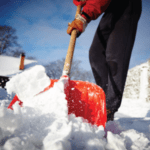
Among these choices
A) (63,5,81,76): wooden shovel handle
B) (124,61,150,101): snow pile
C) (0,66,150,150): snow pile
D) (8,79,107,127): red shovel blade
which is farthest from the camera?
(124,61,150,101): snow pile

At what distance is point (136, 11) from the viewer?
4.41ft

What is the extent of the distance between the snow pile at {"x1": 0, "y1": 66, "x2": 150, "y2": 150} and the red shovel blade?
17cm

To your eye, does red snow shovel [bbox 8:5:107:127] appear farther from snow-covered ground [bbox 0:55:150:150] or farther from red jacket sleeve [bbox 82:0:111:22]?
red jacket sleeve [bbox 82:0:111:22]

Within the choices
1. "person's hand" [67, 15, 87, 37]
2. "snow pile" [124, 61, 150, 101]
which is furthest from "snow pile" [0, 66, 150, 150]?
"snow pile" [124, 61, 150, 101]

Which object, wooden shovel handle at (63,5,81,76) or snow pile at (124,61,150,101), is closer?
wooden shovel handle at (63,5,81,76)

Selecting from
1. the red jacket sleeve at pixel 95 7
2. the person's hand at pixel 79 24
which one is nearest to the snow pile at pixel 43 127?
the person's hand at pixel 79 24

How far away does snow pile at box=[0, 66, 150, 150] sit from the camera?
472 mm

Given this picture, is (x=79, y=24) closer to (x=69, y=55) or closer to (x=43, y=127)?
(x=69, y=55)

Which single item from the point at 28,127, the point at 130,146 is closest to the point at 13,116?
the point at 28,127

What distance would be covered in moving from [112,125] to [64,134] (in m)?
0.69

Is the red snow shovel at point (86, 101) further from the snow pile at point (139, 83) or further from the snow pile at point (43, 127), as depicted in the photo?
the snow pile at point (139, 83)

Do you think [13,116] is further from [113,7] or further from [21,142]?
[113,7]

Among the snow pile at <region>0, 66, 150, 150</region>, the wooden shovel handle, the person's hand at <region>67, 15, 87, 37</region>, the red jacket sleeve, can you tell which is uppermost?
the red jacket sleeve

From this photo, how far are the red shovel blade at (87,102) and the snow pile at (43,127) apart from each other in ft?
0.55
